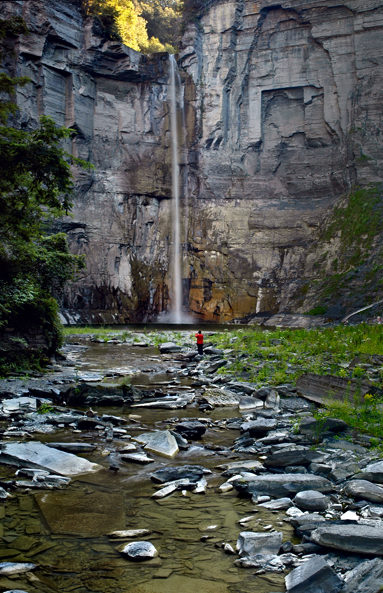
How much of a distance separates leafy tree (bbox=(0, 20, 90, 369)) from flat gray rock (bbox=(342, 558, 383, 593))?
26.7ft

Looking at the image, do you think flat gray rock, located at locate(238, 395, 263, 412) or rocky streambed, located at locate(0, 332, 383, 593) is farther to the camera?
flat gray rock, located at locate(238, 395, 263, 412)

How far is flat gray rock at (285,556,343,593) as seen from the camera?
110 inches

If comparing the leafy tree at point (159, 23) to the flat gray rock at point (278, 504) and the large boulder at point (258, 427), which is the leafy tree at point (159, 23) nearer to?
the large boulder at point (258, 427)

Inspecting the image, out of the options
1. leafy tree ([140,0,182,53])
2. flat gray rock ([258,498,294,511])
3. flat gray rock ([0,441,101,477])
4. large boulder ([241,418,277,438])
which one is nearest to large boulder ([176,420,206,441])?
large boulder ([241,418,277,438])

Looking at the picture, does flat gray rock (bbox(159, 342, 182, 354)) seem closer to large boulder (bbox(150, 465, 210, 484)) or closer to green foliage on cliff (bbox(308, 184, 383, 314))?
large boulder (bbox(150, 465, 210, 484))

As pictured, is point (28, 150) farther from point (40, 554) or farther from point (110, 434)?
point (40, 554)

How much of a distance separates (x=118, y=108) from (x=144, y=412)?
39.3 m

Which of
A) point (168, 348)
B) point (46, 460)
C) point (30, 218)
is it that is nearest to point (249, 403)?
point (46, 460)

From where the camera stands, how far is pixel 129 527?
149 inches

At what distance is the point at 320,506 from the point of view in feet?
12.8

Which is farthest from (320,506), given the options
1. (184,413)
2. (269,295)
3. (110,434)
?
(269,295)

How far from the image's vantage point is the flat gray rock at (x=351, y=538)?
311 centimetres

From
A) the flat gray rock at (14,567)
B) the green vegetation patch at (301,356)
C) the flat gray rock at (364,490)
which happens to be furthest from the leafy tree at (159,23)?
the flat gray rock at (14,567)

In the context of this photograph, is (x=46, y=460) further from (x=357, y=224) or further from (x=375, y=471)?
(x=357, y=224)
